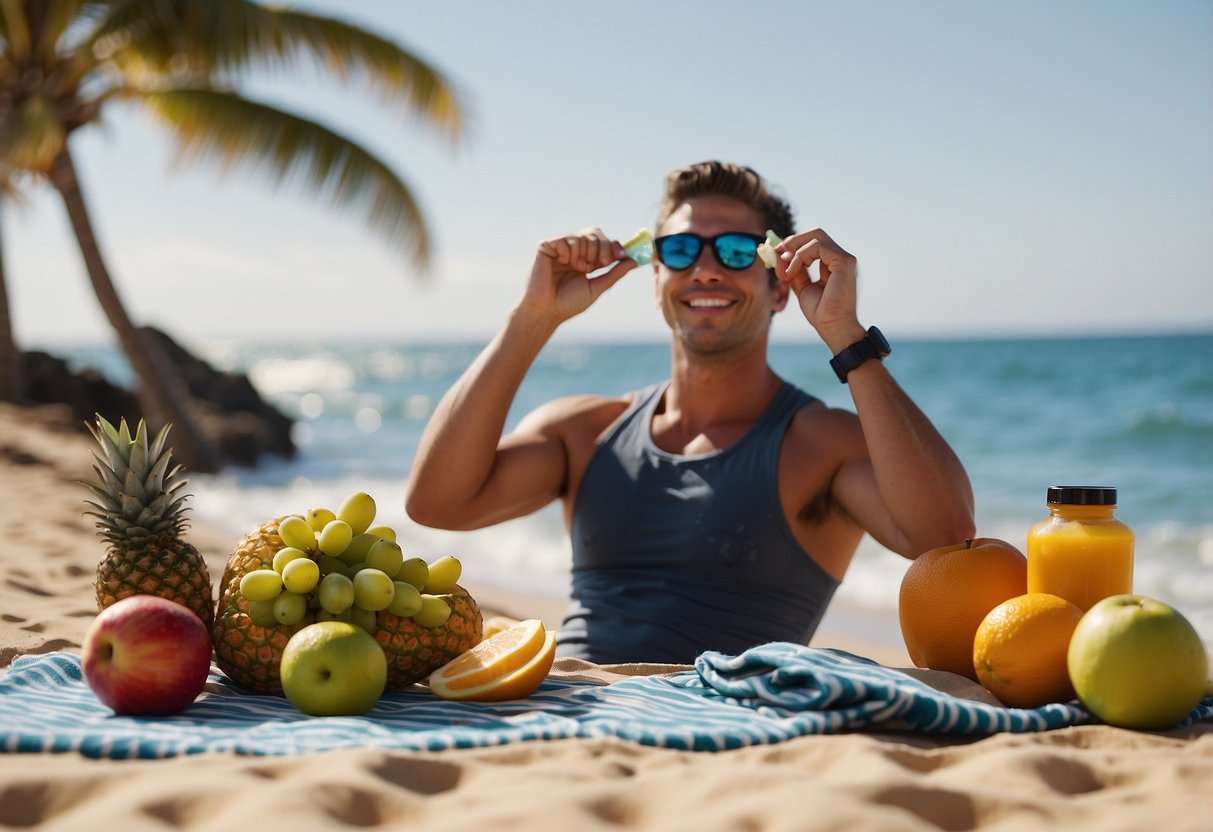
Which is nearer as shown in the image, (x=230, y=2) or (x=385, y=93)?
(x=230, y=2)

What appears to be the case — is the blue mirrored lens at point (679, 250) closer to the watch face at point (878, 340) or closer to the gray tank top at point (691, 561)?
the gray tank top at point (691, 561)

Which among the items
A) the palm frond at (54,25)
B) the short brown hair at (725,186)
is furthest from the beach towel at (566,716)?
the palm frond at (54,25)

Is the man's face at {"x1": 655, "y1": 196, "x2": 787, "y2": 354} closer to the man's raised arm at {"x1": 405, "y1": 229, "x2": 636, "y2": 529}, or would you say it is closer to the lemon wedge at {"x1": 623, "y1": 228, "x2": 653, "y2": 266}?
the lemon wedge at {"x1": 623, "y1": 228, "x2": 653, "y2": 266}

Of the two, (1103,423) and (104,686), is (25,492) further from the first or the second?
(1103,423)

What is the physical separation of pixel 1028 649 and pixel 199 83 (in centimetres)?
1030

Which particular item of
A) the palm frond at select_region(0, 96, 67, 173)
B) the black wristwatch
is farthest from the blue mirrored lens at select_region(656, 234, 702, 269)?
the palm frond at select_region(0, 96, 67, 173)

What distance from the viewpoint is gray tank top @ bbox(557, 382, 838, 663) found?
11.5 ft

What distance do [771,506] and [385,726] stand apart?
5.57 feet

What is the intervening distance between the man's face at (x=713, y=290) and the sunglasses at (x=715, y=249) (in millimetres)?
21

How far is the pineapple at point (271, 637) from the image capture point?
2326 mm

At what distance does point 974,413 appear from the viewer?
23672 mm

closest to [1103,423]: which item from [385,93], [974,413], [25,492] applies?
[974,413]

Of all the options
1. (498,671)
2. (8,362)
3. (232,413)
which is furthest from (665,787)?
(232,413)

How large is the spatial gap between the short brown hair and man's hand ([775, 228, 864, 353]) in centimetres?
93
